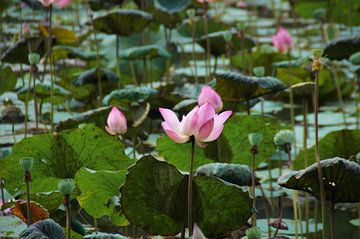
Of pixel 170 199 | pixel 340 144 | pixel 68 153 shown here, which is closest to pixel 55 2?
pixel 68 153

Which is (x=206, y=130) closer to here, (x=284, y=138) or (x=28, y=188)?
(x=28, y=188)

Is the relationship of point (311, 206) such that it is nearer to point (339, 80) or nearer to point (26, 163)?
point (26, 163)

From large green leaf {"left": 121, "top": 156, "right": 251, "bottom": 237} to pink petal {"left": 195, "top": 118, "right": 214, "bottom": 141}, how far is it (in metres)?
0.14

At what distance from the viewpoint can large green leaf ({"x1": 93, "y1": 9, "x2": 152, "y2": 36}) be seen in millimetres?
2842

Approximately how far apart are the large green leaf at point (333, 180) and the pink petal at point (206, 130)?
19 cm

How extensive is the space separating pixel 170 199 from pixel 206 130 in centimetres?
19

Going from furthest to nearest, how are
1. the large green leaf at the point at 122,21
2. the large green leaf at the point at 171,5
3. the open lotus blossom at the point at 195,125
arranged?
the large green leaf at the point at 171,5
the large green leaf at the point at 122,21
the open lotus blossom at the point at 195,125

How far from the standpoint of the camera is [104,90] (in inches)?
118

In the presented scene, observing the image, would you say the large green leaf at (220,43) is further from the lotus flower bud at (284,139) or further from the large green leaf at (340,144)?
the lotus flower bud at (284,139)

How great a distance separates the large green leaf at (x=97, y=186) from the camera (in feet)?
5.01

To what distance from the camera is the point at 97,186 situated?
5.10 ft

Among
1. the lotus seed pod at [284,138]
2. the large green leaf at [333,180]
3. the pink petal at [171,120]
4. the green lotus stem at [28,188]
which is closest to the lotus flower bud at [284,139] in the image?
the lotus seed pod at [284,138]

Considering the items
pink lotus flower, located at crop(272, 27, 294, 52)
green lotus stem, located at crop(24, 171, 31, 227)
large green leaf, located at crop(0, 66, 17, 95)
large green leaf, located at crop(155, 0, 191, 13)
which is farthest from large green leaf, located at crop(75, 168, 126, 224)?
large green leaf, located at crop(155, 0, 191, 13)

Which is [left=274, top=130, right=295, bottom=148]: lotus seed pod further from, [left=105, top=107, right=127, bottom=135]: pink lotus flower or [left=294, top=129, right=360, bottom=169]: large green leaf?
[left=105, top=107, right=127, bottom=135]: pink lotus flower
